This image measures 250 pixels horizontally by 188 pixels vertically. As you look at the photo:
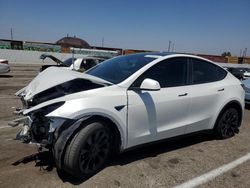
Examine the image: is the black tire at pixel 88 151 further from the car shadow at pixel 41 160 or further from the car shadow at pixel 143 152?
the car shadow at pixel 41 160

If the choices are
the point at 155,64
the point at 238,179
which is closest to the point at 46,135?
the point at 155,64

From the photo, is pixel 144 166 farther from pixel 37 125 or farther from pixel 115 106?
pixel 37 125

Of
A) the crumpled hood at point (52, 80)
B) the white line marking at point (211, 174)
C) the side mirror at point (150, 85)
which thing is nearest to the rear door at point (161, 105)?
the side mirror at point (150, 85)

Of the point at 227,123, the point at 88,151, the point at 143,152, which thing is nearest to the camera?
the point at 88,151

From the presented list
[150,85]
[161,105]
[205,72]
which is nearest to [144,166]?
[161,105]

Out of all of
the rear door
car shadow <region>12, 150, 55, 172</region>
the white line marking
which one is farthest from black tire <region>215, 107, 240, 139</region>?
car shadow <region>12, 150, 55, 172</region>

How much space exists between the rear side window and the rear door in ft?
0.77

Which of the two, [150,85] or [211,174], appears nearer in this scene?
[150,85]

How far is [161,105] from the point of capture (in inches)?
159

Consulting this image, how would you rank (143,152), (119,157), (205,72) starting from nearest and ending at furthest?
(119,157) < (143,152) < (205,72)

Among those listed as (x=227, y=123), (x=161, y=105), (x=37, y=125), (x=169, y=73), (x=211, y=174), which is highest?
(x=169, y=73)

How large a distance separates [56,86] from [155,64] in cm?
150

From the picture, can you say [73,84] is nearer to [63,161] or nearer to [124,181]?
[63,161]

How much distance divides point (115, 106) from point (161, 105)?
0.79 metres
